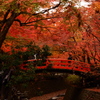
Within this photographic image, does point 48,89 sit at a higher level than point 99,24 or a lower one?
lower

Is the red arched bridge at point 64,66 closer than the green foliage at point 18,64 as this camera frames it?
No

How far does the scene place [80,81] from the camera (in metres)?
15.4

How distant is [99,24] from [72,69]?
5423 mm

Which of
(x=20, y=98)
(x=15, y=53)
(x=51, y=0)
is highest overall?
(x=51, y=0)

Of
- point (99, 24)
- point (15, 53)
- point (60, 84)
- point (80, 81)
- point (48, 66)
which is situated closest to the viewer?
point (99, 24)

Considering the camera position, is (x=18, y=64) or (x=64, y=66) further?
(x=64, y=66)

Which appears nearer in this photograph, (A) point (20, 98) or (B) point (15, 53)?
(B) point (15, 53)

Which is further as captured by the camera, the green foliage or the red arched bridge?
the red arched bridge

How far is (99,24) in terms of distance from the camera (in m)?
9.73

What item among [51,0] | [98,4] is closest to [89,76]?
[98,4]

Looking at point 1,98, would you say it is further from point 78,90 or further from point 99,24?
point 99,24

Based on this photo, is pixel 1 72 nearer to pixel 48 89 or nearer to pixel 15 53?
pixel 15 53

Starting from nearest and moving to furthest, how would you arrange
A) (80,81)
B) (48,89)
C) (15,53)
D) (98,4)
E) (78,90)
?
(98,4) < (15,53) < (78,90) < (80,81) < (48,89)

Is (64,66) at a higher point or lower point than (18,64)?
lower
